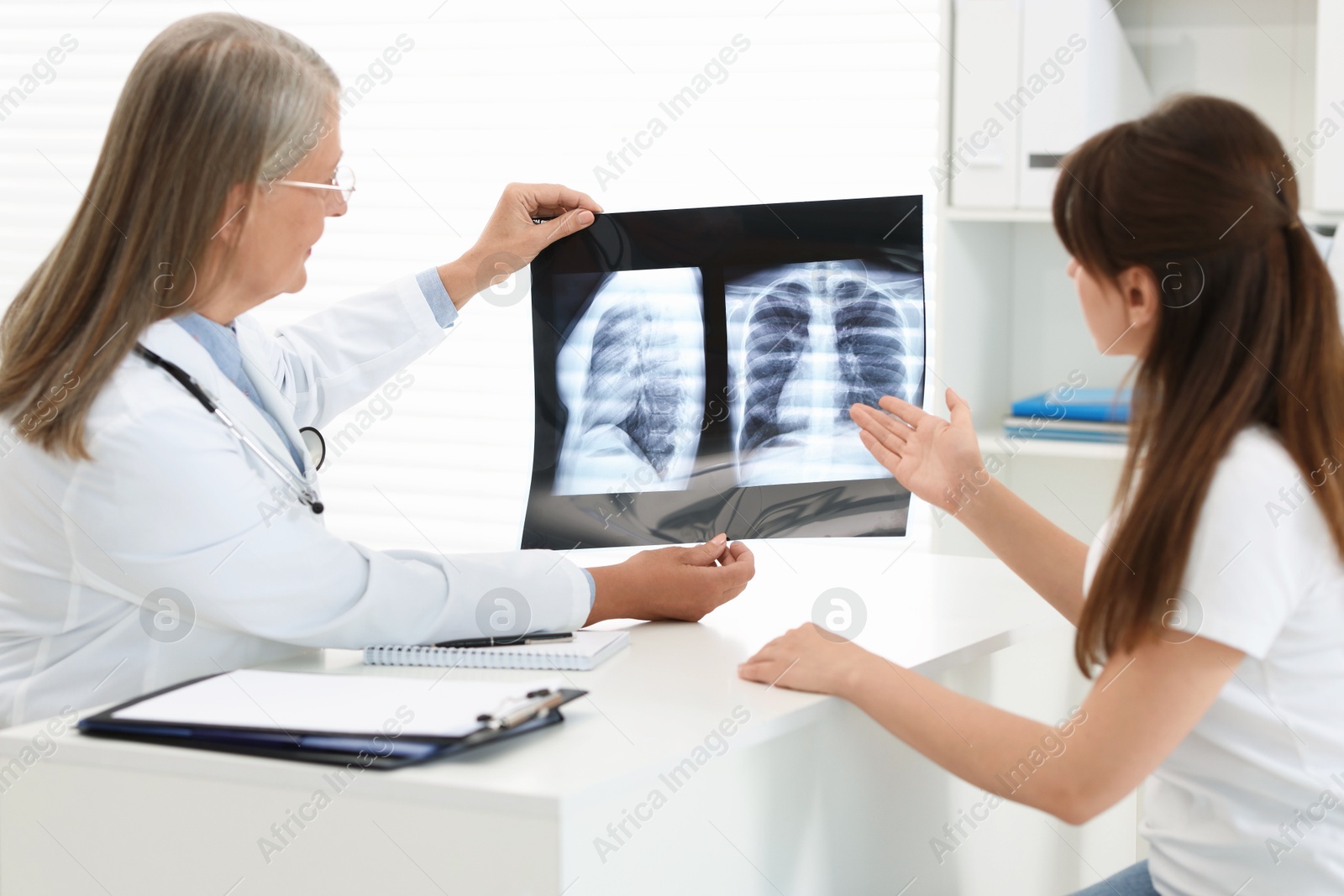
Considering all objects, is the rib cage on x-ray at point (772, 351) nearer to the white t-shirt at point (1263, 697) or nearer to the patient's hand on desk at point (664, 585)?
the patient's hand on desk at point (664, 585)

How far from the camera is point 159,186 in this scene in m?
1.18

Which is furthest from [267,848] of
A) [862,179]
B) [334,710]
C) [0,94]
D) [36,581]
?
[0,94]

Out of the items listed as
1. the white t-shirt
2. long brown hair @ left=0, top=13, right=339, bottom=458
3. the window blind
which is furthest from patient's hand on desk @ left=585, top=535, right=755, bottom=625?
the window blind

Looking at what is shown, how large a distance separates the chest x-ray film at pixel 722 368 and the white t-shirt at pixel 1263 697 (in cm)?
46

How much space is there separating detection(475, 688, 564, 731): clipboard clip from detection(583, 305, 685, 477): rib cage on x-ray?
51 centimetres

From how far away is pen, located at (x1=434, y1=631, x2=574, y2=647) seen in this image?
1195 mm

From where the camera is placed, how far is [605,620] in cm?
135

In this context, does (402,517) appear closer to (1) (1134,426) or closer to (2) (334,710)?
(2) (334,710)

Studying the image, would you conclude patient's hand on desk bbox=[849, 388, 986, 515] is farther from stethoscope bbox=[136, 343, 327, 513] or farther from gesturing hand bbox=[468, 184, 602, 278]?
stethoscope bbox=[136, 343, 327, 513]

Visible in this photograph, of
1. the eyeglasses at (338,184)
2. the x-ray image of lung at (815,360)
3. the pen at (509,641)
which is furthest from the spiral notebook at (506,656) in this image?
the eyeglasses at (338,184)

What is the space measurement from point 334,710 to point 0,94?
8.87ft

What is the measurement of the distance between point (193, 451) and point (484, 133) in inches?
67.5

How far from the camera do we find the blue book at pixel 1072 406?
212 cm

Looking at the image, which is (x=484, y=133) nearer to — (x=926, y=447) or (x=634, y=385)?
Answer: (x=634, y=385)
